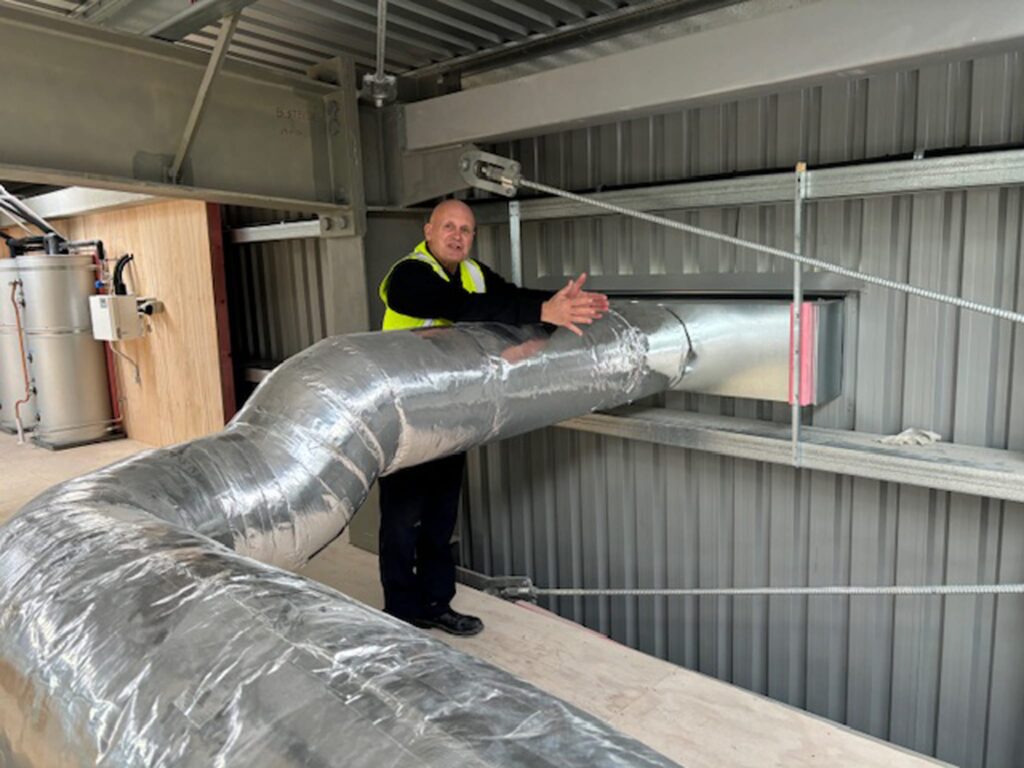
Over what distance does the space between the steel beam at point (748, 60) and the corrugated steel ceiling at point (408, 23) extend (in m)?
0.35

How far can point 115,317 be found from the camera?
206 inches

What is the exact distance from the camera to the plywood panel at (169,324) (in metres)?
4.86

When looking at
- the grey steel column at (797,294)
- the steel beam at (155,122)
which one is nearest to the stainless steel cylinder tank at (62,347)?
the steel beam at (155,122)

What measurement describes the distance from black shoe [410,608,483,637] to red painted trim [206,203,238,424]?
262 centimetres

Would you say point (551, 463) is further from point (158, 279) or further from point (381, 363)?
point (158, 279)

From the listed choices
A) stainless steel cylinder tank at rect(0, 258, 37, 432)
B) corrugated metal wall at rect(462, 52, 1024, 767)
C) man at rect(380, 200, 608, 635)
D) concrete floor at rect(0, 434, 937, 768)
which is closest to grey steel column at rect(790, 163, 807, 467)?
corrugated metal wall at rect(462, 52, 1024, 767)

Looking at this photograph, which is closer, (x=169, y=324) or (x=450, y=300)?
(x=450, y=300)

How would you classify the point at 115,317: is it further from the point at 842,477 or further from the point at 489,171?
the point at 842,477

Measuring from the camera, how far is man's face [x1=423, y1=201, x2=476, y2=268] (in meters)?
2.38

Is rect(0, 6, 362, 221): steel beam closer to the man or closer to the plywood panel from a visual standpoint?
the man

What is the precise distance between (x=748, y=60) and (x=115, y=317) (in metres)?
4.72

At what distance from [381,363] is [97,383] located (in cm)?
512

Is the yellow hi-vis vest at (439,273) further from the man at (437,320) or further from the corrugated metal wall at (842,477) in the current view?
the corrugated metal wall at (842,477)

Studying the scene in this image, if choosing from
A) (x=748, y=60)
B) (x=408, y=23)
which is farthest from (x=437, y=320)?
(x=408, y=23)
